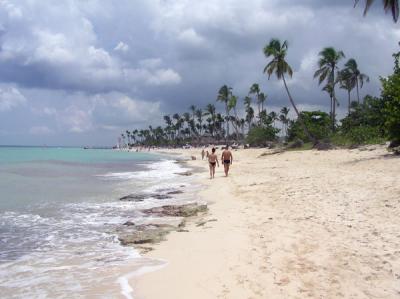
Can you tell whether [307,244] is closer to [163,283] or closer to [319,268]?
[319,268]

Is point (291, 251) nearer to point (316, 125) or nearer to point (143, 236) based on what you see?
point (143, 236)

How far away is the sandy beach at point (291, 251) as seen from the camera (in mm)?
5262

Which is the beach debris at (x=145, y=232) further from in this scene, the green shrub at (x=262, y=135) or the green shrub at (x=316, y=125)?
the green shrub at (x=262, y=135)

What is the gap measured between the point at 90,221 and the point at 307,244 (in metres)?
6.69

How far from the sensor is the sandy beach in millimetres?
5262

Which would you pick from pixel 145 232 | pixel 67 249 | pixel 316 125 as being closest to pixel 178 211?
pixel 145 232

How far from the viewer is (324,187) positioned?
13.3m

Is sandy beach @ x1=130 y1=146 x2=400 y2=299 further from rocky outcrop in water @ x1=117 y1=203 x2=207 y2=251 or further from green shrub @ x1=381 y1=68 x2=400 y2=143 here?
green shrub @ x1=381 y1=68 x2=400 y2=143

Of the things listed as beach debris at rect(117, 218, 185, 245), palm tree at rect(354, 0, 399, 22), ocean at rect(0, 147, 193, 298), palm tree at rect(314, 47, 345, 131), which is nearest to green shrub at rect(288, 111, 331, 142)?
palm tree at rect(314, 47, 345, 131)

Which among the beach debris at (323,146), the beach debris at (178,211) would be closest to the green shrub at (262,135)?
the beach debris at (323,146)

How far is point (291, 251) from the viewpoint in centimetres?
675

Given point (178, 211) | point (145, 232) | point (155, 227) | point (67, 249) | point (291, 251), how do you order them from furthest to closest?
point (178, 211) → point (155, 227) → point (145, 232) → point (67, 249) → point (291, 251)

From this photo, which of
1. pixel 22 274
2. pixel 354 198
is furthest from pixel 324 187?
pixel 22 274

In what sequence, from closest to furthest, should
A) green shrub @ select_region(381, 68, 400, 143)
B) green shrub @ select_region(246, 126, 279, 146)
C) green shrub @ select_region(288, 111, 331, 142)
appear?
green shrub @ select_region(381, 68, 400, 143) → green shrub @ select_region(288, 111, 331, 142) → green shrub @ select_region(246, 126, 279, 146)
